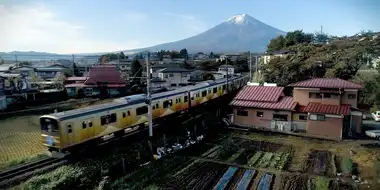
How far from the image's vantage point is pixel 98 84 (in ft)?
117

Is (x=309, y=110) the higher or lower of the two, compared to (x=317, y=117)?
higher

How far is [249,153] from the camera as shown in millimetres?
13680

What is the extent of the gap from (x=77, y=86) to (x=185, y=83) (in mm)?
14843

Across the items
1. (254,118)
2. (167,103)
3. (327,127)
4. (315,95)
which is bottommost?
(327,127)

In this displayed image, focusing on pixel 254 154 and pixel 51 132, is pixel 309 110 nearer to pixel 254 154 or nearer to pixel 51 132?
pixel 254 154

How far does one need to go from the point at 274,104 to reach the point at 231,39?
159 m

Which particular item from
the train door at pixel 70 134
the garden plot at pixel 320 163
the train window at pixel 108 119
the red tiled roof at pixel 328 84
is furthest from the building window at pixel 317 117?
the train door at pixel 70 134

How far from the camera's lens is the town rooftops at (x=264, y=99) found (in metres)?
18.0

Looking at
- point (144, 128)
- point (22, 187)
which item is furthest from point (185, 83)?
point (22, 187)

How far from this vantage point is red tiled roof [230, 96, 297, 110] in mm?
17655

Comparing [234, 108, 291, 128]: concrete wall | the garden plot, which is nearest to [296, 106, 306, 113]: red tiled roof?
[234, 108, 291, 128]: concrete wall

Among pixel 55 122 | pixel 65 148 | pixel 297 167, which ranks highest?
pixel 55 122

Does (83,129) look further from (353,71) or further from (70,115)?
(353,71)

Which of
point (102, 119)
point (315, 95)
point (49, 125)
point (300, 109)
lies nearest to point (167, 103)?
point (102, 119)
